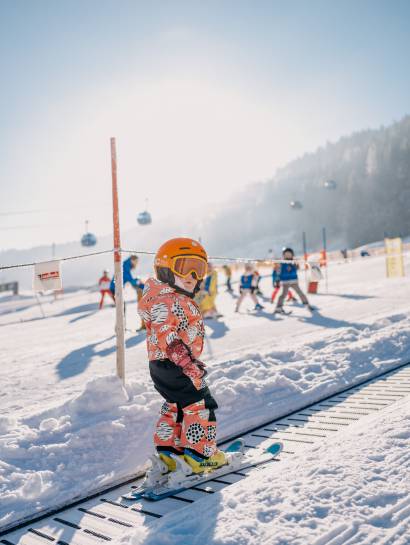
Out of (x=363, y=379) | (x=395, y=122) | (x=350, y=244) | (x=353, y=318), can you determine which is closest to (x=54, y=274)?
(x=363, y=379)

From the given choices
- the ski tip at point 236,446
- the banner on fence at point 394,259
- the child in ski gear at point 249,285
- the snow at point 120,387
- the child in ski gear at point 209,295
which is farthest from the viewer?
the banner on fence at point 394,259

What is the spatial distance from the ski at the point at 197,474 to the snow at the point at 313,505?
0.20 metres

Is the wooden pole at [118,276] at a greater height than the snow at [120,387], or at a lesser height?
greater

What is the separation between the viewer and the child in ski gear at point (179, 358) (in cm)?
347

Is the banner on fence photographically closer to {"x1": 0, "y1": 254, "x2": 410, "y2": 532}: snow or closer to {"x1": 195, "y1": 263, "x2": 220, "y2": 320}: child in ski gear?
{"x1": 0, "y1": 254, "x2": 410, "y2": 532}: snow

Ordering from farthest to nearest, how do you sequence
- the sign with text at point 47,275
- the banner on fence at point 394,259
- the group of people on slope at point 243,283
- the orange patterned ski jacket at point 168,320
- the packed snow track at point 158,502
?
the banner on fence at point 394,259
the group of people on slope at point 243,283
the sign with text at point 47,275
the orange patterned ski jacket at point 168,320
the packed snow track at point 158,502

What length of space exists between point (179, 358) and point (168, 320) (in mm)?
285

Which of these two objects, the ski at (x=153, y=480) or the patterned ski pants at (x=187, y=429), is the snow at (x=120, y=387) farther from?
the patterned ski pants at (x=187, y=429)

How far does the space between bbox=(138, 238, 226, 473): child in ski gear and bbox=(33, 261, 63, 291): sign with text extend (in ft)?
6.40

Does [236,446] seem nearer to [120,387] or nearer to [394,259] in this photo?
[120,387]

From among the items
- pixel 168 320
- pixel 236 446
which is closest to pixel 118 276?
pixel 168 320

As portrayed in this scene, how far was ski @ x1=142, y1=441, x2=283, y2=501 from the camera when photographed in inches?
129

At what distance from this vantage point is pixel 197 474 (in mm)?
3443

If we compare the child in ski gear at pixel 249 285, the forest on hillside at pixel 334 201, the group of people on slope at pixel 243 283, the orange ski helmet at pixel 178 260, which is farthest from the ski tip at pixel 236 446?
the forest on hillside at pixel 334 201
